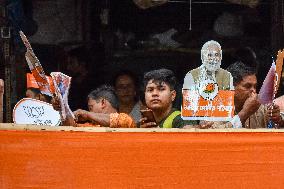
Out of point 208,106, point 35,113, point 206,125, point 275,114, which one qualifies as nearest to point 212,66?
point 208,106

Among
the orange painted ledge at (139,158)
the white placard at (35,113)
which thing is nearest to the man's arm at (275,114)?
the orange painted ledge at (139,158)

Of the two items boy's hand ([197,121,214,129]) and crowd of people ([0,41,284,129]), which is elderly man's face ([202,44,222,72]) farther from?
boy's hand ([197,121,214,129])

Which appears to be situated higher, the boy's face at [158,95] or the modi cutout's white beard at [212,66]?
the modi cutout's white beard at [212,66]

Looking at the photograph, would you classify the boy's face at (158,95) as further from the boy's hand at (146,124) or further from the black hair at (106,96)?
the black hair at (106,96)

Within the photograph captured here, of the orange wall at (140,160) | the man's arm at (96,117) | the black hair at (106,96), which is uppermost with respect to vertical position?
the black hair at (106,96)

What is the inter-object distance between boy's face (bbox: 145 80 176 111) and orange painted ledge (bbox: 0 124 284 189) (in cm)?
58

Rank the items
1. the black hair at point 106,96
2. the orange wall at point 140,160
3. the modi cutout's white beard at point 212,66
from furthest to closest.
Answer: the black hair at point 106,96
the modi cutout's white beard at point 212,66
the orange wall at point 140,160

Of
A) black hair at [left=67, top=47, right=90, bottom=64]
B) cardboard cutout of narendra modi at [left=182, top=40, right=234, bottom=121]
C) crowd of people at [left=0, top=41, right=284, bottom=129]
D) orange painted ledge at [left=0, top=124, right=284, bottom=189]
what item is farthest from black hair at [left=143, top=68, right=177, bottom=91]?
black hair at [left=67, top=47, right=90, bottom=64]

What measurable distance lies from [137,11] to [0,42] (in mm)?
1697

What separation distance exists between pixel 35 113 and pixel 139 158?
99 centimetres

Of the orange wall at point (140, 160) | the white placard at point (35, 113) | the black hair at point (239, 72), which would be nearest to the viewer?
the orange wall at point (140, 160)

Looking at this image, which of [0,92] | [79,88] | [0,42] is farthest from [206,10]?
[0,92]

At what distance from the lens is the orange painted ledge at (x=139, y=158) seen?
4254 mm

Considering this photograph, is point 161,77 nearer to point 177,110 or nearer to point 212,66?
point 177,110
